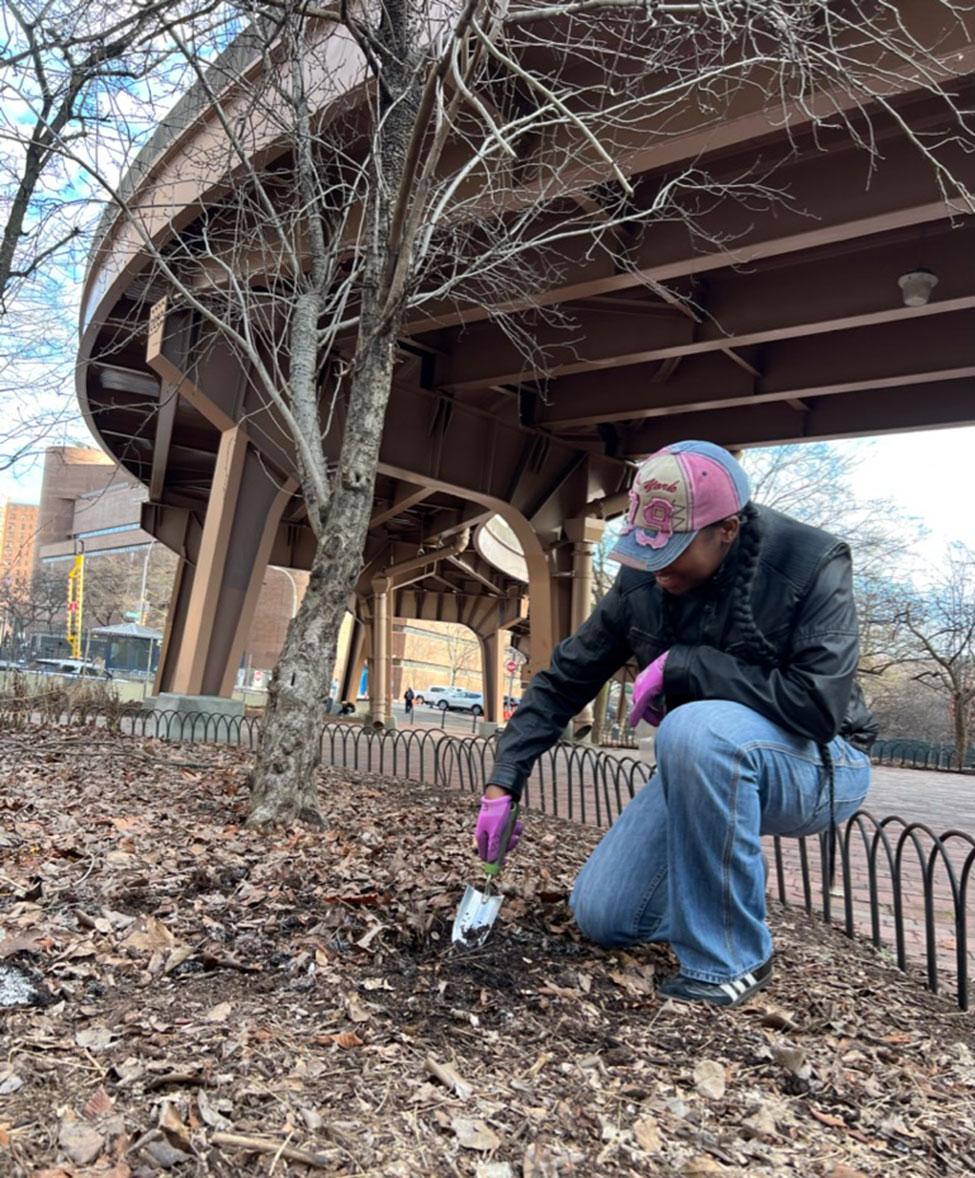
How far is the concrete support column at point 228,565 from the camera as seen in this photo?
12.6 meters

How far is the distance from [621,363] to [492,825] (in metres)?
9.07

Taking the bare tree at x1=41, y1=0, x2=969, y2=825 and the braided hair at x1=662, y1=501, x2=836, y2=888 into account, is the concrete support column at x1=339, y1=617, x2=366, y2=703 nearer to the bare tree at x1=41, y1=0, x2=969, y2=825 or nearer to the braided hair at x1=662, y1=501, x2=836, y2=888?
the bare tree at x1=41, y1=0, x2=969, y2=825

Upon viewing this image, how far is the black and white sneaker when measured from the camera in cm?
221

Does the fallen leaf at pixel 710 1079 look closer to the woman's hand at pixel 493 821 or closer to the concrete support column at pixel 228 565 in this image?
the woman's hand at pixel 493 821

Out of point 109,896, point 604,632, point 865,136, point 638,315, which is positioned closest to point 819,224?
point 865,136

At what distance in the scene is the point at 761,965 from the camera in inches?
90.6

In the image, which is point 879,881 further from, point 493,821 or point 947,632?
point 947,632

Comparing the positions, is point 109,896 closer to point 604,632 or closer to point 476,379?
point 604,632

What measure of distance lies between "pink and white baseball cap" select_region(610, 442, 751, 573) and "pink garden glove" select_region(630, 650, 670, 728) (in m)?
0.31

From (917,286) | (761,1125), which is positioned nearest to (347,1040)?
(761,1125)

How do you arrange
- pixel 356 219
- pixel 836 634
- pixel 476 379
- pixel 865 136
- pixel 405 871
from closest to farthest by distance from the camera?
pixel 836 634
pixel 405 871
pixel 865 136
pixel 356 219
pixel 476 379

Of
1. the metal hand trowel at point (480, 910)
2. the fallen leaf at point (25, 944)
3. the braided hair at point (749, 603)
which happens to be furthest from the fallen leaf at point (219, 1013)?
the braided hair at point (749, 603)

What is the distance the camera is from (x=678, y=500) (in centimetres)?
229

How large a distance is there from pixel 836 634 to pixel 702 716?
1.39 feet
